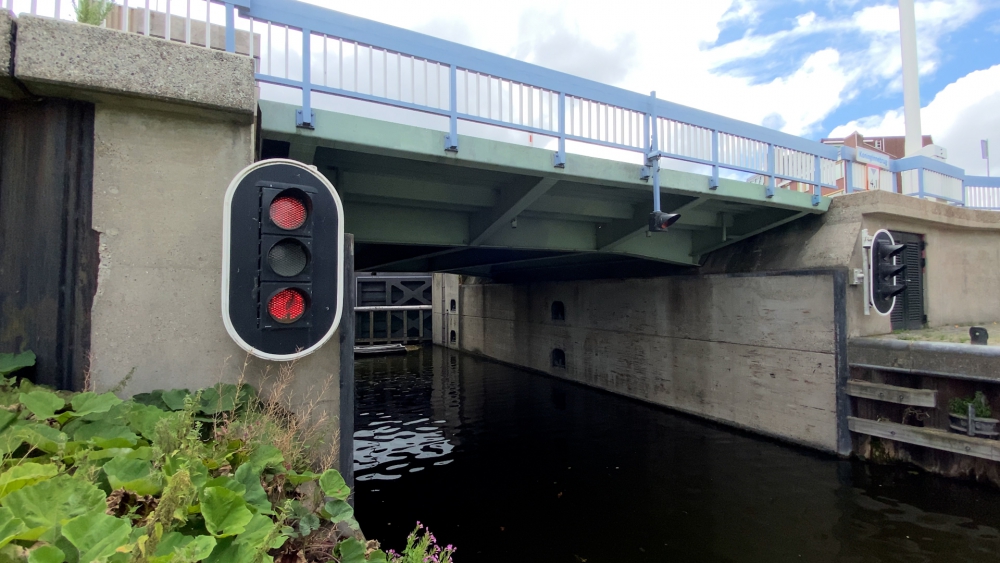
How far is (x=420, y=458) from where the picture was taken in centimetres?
944

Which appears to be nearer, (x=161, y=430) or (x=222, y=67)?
(x=161, y=430)

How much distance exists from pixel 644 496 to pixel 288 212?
680cm

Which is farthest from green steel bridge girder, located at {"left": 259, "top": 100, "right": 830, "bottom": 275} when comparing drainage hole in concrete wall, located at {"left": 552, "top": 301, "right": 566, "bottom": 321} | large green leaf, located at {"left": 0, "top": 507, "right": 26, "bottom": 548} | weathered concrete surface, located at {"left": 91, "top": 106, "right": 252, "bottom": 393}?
drainage hole in concrete wall, located at {"left": 552, "top": 301, "right": 566, "bottom": 321}

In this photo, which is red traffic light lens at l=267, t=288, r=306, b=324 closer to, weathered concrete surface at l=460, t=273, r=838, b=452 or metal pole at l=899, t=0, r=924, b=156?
weathered concrete surface at l=460, t=273, r=838, b=452

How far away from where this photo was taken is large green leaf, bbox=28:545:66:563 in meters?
1.46

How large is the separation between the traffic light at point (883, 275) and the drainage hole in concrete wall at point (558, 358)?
31.5 ft

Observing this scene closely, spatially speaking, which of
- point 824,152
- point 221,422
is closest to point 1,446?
point 221,422

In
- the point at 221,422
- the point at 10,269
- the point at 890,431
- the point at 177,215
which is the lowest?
the point at 890,431

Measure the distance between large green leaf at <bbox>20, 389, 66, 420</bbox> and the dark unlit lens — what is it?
1379mm

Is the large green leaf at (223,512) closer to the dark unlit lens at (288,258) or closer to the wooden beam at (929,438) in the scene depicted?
the dark unlit lens at (288,258)

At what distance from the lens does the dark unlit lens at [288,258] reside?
3396mm

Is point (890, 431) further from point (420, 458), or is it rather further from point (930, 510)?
point (420, 458)

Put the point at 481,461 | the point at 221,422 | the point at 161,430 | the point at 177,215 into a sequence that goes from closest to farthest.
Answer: the point at 161,430 < the point at 221,422 < the point at 177,215 < the point at 481,461

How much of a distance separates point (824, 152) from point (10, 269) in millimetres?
12318
